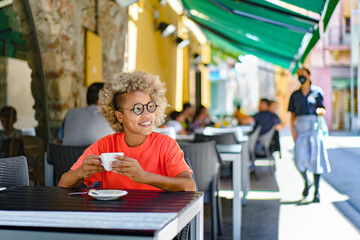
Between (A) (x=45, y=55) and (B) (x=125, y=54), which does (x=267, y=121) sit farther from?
(A) (x=45, y=55)

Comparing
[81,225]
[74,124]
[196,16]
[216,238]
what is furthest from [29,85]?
[196,16]

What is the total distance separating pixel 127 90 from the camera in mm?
2039

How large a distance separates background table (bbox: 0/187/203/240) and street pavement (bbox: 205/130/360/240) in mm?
2248

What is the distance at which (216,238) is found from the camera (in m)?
3.38

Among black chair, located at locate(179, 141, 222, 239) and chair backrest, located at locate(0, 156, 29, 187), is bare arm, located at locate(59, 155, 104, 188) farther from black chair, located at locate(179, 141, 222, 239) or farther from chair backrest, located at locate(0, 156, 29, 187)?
black chair, located at locate(179, 141, 222, 239)

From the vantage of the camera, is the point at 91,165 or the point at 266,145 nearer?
the point at 91,165

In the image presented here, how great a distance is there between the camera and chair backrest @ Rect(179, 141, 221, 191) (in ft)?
10.1

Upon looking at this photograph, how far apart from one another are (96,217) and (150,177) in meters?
0.49

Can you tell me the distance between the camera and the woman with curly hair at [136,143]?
188 cm

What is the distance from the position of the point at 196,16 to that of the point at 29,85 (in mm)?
7772

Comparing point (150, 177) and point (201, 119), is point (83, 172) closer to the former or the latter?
point (150, 177)

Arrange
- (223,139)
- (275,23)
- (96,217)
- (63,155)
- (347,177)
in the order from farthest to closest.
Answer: (275,23)
(347,177)
(223,139)
(63,155)
(96,217)

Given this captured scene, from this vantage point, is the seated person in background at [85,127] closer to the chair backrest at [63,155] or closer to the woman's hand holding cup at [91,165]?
the chair backrest at [63,155]

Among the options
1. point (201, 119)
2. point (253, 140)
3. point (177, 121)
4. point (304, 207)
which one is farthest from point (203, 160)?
point (201, 119)
